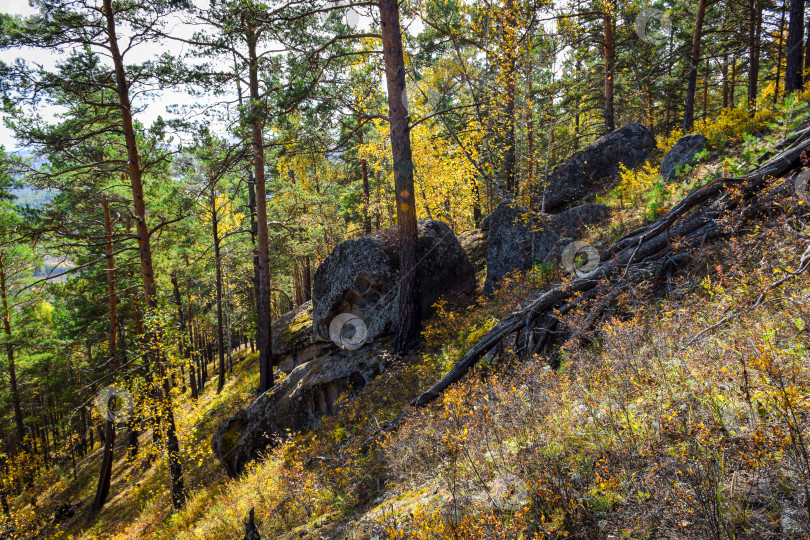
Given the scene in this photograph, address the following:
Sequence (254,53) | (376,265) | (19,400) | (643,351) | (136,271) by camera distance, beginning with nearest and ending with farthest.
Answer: (643,351), (376,265), (254,53), (136,271), (19,400)

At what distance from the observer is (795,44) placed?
35.0ft

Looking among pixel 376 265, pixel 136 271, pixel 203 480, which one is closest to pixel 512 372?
pixel 376 265

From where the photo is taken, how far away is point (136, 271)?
1711 cm

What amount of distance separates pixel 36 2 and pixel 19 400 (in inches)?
795

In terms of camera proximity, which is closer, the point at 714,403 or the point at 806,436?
the point at 806,436

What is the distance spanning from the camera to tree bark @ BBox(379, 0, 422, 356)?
757 cm

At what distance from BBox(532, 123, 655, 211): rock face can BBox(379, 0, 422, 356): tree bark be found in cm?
575

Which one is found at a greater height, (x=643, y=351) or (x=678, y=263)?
(x=678, y=263)

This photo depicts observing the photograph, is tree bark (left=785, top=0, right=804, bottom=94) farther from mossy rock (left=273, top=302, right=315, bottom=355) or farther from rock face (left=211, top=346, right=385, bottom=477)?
mossy rock (left=273, top=302, right=315, bottom=355)

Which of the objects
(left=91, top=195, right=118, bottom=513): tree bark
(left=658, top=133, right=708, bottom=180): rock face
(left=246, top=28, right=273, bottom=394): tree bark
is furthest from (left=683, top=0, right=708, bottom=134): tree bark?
(left=91, top=195, right=118, bottom=513): tree bark

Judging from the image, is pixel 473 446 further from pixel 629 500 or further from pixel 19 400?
pixel 19 400

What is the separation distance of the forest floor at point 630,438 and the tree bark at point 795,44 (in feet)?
28.7

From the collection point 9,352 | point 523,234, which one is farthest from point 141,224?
point 9,352

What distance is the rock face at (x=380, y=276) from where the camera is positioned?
33.0 ft
